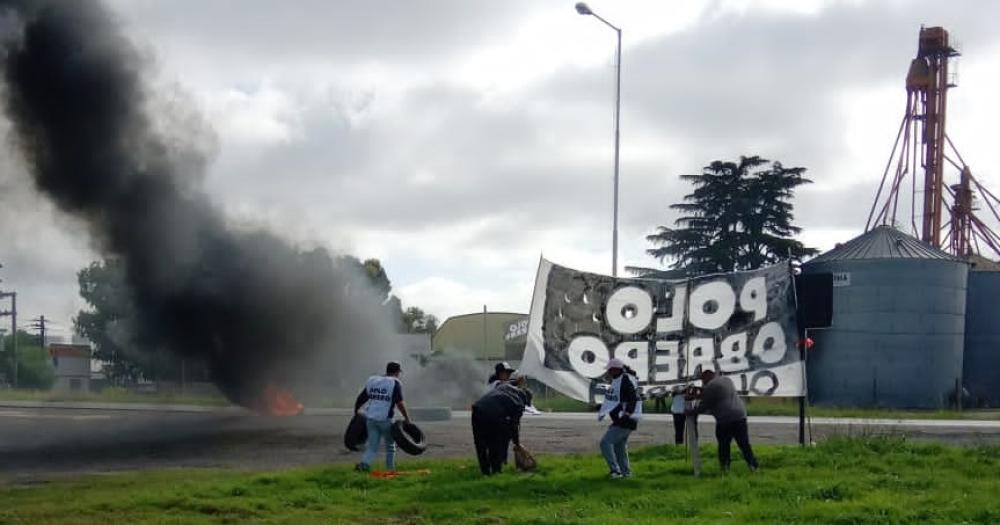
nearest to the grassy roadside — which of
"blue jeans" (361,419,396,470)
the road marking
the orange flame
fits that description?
the orange flame

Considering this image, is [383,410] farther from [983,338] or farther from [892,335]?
[983,338]

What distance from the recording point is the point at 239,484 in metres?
11.8

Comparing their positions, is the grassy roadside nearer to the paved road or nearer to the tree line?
the paved road

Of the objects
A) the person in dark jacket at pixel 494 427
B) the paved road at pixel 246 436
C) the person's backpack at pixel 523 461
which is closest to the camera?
the person in dark jacket at pixel 494 427

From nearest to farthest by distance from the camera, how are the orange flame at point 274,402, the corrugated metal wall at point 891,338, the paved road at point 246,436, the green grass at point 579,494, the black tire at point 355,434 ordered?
the green grass at point 579,494, the black tire at point 355,434, the paved road at point 246,436, the orange flame at point 274,402, the corrugated metal wall at point 891,338

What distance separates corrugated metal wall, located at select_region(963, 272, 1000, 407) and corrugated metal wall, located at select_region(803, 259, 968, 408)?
3250mm

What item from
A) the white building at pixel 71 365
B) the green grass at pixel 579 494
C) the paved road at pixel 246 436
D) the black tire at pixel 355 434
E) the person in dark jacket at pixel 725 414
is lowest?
the white building at pixel 71 365

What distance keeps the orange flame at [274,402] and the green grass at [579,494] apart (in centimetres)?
1708

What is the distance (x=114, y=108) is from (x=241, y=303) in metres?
6.73

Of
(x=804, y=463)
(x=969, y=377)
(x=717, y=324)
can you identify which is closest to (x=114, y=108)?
(x=717, y=324)

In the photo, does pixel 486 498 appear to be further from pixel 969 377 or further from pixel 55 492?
pixel 969 377

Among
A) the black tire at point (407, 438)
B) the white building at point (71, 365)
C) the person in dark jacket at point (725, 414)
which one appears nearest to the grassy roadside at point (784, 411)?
the black tire at point (407, 438)

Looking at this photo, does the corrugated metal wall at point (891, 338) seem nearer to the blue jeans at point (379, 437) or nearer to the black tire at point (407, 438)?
the black tire at point (407, 438)

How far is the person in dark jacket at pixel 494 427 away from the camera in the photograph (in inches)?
499
